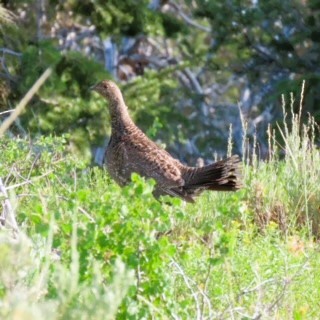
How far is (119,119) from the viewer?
9281 mm

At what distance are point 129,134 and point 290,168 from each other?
133 cm

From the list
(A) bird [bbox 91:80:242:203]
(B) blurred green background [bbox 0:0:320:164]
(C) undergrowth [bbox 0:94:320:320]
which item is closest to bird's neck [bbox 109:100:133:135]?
(A) bird [bbox 91:80:242:203]

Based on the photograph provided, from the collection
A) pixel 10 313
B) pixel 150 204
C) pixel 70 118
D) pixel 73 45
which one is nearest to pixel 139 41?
pixel 73 45

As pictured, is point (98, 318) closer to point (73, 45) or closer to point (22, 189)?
point (22, 189)

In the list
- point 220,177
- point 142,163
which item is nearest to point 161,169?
point 142,163


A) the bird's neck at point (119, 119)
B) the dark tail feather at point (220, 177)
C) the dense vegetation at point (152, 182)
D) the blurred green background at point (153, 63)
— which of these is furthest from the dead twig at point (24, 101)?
the bird's neck at point (119, 119)

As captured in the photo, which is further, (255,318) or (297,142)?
(297,142)

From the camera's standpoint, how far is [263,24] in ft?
51.4

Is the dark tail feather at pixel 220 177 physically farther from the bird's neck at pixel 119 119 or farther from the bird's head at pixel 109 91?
the bird's head at pixel 109 91

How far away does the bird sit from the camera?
8.20 metres

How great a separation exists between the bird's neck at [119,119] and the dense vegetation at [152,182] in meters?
0.35

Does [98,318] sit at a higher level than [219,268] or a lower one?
higher

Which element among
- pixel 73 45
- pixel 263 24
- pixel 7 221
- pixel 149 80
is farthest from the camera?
pixel 73 45

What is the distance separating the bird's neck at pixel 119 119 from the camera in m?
9.12
